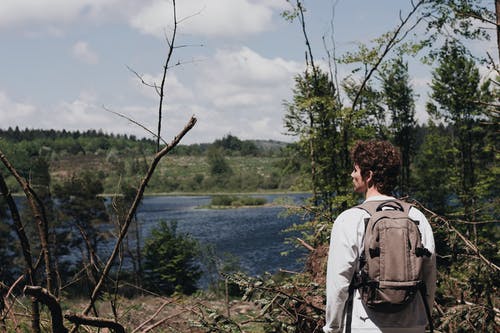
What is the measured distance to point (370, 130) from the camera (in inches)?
641

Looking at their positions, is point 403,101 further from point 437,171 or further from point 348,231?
point 348,231

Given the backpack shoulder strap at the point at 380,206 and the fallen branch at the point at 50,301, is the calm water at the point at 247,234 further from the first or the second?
the fallen branch at the point at 50,301

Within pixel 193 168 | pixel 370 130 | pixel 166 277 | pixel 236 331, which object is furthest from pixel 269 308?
pixel 193 168

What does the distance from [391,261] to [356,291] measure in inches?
11.3

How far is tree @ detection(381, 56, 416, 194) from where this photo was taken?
35188mm

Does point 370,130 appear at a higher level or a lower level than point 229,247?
higher

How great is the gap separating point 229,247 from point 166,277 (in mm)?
17933

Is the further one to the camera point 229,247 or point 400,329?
point 229,247

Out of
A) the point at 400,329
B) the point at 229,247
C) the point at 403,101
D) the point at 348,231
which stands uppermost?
the point at 403,101

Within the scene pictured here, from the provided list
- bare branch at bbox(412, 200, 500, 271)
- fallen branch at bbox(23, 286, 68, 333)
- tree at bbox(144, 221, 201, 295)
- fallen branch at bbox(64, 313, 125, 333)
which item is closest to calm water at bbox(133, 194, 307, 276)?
tree at bbox(144, 221, 201, 295)

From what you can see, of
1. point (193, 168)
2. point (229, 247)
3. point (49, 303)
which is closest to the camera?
point (49, 303)

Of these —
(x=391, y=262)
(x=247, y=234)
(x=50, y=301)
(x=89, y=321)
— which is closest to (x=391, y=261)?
(x=391, y=262)

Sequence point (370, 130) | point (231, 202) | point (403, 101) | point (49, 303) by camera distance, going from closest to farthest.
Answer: point (49, 303), point (370, 130), point (403, 101), point (231, 202)

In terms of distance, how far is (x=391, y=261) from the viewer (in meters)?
2.64
